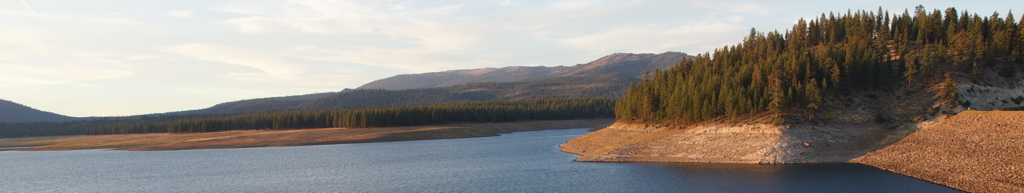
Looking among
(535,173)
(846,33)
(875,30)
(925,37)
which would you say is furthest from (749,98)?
(875,30)

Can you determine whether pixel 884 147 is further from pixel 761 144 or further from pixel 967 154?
pixel 761 144

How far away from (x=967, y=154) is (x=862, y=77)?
25693 mm

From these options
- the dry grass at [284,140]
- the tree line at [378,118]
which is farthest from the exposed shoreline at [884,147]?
the tree line at [378,118]

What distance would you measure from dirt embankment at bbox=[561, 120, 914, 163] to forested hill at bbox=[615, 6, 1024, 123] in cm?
287

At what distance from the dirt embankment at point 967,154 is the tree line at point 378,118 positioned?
103873mm

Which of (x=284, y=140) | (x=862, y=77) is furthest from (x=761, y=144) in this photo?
(x=284, y=140)

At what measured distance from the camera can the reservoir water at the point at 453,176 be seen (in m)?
38.0

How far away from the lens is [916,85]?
196 feet

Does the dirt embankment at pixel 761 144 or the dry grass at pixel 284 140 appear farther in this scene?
the dry grass at pixel 284 140

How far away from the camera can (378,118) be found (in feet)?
431

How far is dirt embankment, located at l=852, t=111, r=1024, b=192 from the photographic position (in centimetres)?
3431

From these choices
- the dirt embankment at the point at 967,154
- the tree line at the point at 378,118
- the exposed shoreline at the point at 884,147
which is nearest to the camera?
the dirt embankment at the point at 967,154

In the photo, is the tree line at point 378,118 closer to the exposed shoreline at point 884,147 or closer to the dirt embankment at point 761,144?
the exposed shoreline at point 884,147

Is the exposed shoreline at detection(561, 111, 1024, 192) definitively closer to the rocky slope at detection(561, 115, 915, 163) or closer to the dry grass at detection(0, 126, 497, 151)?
the rocky slope at detection(561, 115, 915, 163)
